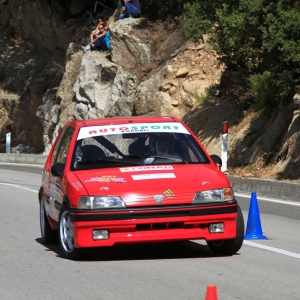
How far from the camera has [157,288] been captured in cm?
745

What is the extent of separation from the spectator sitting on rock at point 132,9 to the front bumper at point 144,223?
27247 millimetres

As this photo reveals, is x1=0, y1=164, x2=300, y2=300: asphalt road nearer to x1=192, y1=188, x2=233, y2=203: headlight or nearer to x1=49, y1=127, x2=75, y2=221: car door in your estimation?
x1=49, y1=127, x2=75, y2=221: car door

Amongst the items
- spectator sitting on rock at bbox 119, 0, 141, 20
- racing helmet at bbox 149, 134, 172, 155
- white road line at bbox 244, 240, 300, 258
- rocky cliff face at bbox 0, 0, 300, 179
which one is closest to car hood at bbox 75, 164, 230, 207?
racing helmet at bbox 149, 134, 172, 155

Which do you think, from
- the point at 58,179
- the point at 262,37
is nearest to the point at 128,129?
the point at 58,179

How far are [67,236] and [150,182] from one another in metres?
1.14

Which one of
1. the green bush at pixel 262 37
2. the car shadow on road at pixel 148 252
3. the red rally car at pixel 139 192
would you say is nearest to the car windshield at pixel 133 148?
the red rally car at pixel 139 192

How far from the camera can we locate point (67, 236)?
9281 mm

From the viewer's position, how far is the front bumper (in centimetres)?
866

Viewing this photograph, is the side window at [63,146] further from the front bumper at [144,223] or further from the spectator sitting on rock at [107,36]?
the spectator sitting on rock at [107,36]

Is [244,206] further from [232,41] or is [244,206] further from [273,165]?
[232,41]

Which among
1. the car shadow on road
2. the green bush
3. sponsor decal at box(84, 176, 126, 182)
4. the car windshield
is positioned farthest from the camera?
the green bush

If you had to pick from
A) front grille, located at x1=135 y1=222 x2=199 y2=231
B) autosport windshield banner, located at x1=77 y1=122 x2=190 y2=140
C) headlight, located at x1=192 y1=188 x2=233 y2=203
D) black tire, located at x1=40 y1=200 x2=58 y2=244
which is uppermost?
autosport windshield banner, located at x1=77 y1=122 x2=190 y2=140

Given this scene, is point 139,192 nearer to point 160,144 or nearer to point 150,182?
point 150,182

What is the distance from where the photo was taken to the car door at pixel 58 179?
9.63 metres
